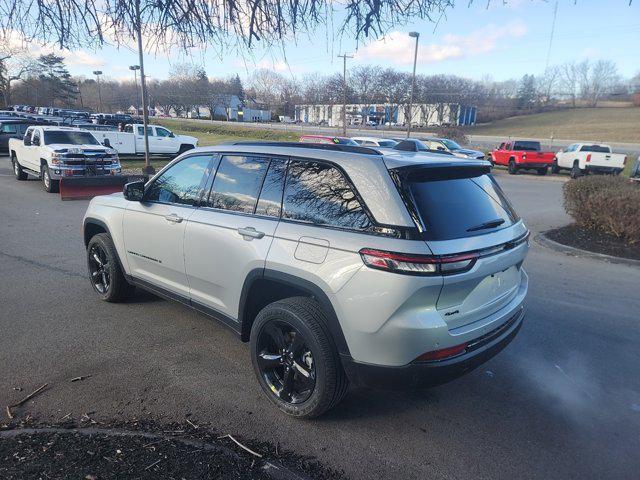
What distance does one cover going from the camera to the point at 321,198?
3.04 meters

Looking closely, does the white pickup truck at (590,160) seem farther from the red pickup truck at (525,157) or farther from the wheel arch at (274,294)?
the wheel arch at (274,294)

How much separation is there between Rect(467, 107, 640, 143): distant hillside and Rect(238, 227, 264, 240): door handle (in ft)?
185

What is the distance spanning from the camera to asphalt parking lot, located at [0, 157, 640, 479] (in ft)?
9.30

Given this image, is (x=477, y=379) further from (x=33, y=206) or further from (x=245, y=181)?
(x=33, y=206)

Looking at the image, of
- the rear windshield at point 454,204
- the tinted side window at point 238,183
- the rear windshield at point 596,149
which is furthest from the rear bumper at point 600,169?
the tinted side window at point 238,183

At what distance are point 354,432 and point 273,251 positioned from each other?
1.32 m

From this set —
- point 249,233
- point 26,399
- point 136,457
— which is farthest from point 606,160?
point 26,399

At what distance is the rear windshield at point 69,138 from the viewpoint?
14413 mm

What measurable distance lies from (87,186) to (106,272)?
30.6 feet

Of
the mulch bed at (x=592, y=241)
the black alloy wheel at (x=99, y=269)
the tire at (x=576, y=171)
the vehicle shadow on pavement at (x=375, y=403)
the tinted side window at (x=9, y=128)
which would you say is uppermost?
the tinted side window at (x=9, y=128)

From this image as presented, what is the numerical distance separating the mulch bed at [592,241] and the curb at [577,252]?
128 mm

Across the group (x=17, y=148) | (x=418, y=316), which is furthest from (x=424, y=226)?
(x=17, y=148)

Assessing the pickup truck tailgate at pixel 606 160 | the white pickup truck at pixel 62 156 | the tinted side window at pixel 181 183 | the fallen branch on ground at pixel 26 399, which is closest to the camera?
the fallen branch on ground at pixel 26 399

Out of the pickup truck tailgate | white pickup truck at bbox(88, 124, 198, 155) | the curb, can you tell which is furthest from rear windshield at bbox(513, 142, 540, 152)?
white pickup truck at bbox(88, 124, 198, 155)
